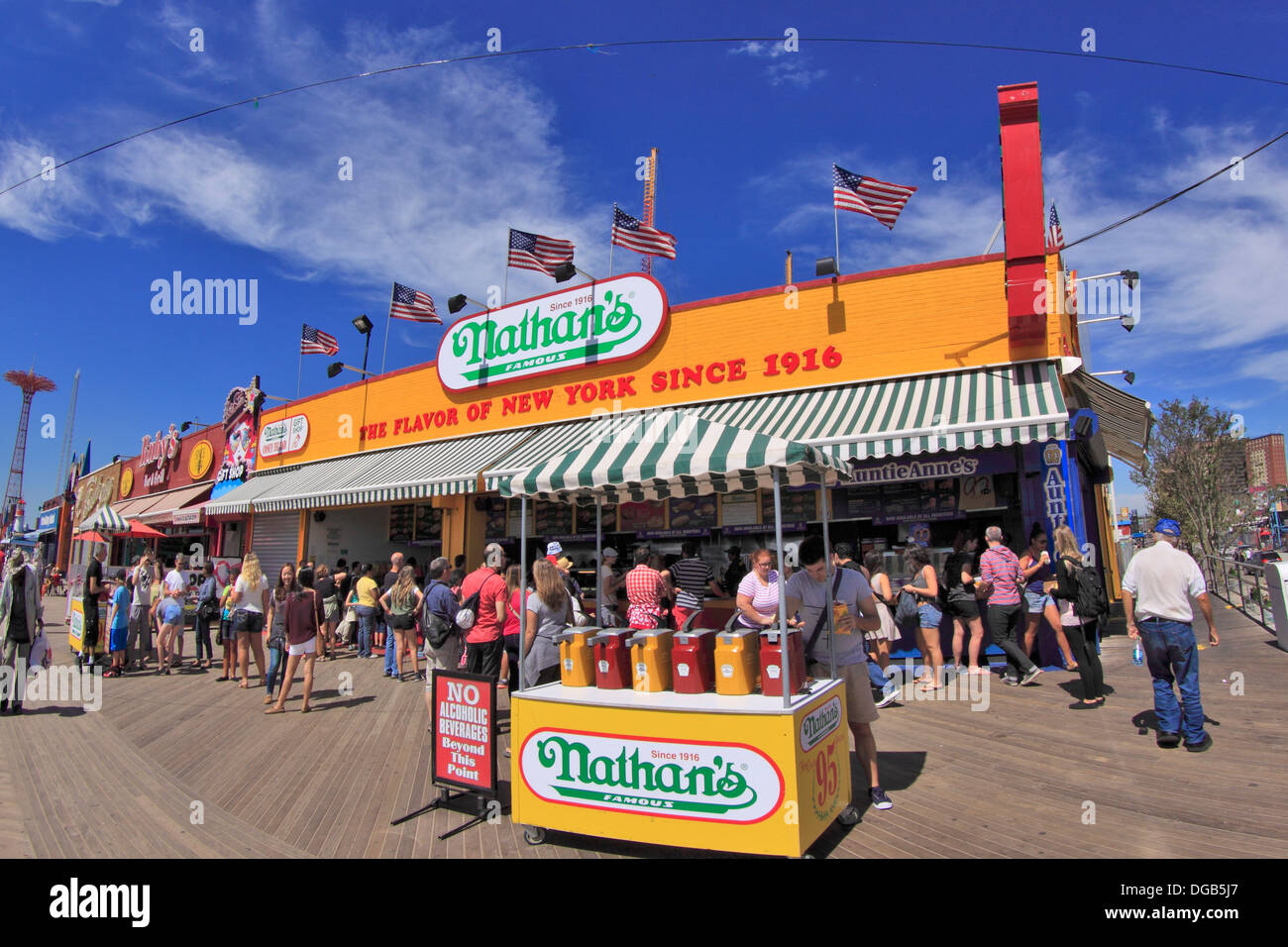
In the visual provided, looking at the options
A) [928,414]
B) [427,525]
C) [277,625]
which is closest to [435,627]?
[277,625]

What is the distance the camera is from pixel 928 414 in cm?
868

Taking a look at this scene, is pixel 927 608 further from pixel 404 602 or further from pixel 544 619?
pixel 404 602

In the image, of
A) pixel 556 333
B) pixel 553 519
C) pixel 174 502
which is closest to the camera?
pixel 556 333

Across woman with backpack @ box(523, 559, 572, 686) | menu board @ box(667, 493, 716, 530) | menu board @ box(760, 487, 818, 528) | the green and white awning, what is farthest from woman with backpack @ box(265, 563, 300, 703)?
menu board @ box(760, 487, 818, 528)

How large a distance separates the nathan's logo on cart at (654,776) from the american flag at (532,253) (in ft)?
31.8

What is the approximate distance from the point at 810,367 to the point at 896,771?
21.9 feet

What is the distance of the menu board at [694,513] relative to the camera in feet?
39.1

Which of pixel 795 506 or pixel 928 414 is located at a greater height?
pixel 928 414

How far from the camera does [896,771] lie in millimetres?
5355

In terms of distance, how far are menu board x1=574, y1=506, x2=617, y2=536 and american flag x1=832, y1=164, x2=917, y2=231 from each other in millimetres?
6489

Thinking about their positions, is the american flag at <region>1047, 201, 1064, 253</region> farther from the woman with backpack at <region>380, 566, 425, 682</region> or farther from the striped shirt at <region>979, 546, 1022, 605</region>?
the woman with backpack at <region>380, 566, 425, 682</region>

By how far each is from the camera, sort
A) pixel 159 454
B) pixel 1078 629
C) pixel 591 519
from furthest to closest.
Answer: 1. pixel 159 454
2. pixel 591 519
3. pixel 1078 629

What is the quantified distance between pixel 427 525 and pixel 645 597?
10853 mm
